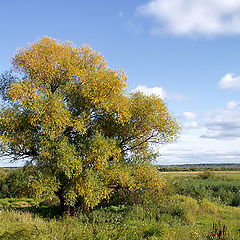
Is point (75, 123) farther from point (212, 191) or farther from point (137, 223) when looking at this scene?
point (212, 191)

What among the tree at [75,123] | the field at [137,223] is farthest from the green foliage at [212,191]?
the tree at [75,123]

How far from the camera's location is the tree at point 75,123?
16266 mm

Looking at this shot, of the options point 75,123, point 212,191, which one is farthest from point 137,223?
point 212,191

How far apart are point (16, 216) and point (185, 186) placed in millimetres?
21949

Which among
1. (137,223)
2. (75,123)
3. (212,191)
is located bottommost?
(212,191)

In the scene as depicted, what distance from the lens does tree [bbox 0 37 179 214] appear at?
53.4 ft

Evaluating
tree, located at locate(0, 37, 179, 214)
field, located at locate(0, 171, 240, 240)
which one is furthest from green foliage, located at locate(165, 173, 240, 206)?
tree, located at locate(0, 37, 179, 214)

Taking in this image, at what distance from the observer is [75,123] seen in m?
16.7

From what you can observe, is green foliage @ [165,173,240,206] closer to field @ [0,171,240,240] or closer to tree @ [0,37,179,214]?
field @ [0,171,240,240]

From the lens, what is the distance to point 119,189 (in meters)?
20.4

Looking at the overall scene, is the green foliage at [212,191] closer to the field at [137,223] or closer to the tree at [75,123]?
the field at [137,223]

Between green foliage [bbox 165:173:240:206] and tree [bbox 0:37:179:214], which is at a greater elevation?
tree [bbox 0:37:179:214]

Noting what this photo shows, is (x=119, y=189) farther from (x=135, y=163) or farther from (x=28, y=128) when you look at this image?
(x=28, y=128)

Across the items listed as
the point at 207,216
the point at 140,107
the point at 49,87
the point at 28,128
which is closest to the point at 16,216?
A: the point at 28,128
